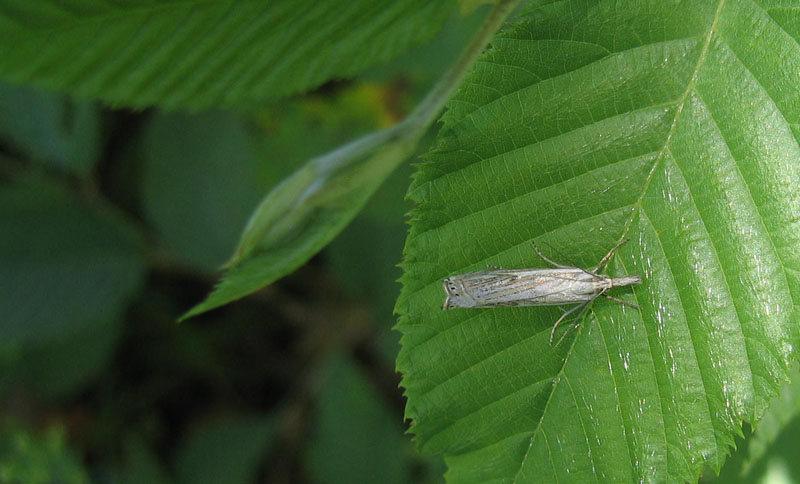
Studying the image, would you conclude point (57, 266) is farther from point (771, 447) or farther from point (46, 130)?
point (771, 447)

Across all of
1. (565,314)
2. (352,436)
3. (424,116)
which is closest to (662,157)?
(565,314)

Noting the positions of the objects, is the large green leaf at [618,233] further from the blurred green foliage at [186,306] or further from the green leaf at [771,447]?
the blurred green foliage at [186,306]

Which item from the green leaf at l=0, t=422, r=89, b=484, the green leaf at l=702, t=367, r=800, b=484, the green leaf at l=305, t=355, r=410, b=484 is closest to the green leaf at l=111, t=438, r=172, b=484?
the green leaf at l=0, t=422, r=89, b=484

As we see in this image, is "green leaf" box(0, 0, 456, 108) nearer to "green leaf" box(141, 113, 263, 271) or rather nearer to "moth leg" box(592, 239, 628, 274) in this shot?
"moth leg" box(592, 239, 628, 274)

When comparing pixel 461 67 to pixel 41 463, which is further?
Result: pixel 41 463

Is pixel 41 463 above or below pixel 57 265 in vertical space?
below
